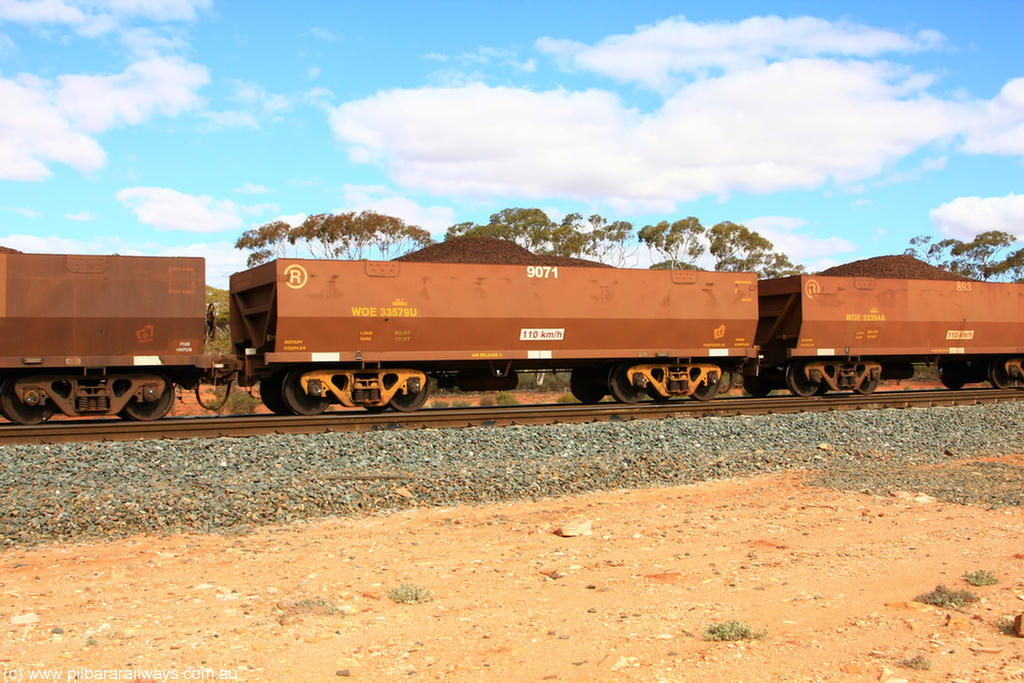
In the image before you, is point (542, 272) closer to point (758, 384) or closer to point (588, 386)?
point (588, 386)

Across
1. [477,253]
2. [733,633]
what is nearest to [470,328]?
[733,633]

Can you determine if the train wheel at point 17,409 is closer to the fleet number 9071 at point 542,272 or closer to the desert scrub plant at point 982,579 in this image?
the fleet number 9071 at point 542,272

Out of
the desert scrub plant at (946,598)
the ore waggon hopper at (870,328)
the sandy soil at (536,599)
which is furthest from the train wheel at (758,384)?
the desert scrub plant at (946,598)

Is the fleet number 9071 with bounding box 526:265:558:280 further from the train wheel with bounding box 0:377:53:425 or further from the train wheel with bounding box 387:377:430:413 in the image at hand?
Answer: the train wheel with bounding box 0:377:53:425

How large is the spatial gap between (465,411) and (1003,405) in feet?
35.3

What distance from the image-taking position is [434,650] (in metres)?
4.39

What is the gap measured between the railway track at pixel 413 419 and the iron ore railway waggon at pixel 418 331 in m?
0.83

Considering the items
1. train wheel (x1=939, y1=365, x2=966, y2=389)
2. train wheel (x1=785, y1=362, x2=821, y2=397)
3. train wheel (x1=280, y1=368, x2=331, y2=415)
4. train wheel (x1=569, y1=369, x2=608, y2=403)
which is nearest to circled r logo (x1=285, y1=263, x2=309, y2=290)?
train wheel (x1=280, y1=368, x2=331, y2=415)

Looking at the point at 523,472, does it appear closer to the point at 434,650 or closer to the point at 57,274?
the point at 434,650

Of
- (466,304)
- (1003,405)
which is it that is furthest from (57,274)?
(1003,405)

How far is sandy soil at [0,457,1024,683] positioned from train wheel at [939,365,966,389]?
640 inches

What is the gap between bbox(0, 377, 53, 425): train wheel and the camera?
11852 millimetres

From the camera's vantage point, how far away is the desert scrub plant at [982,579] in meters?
5.38

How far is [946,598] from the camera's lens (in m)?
5.00
